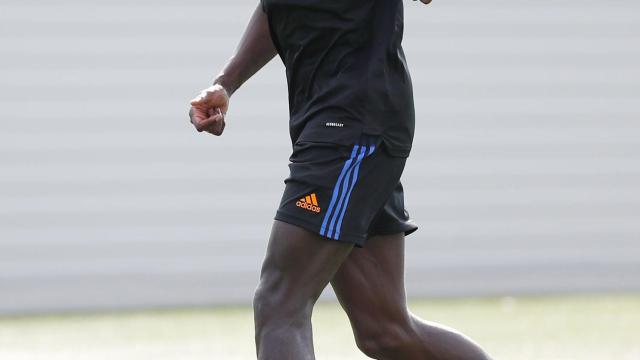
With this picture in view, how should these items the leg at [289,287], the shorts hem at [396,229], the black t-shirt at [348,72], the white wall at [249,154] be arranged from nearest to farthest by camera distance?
the leg at [289,287]
the black t-shirt at [348,72]
the shorts hem at [396,229]
the white wall at [249,154]

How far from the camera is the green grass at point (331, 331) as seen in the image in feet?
22.4

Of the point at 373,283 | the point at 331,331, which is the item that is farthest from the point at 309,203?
the point at 331,331

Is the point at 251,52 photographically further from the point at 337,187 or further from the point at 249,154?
the point at 249,154

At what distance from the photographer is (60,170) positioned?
9234 mm

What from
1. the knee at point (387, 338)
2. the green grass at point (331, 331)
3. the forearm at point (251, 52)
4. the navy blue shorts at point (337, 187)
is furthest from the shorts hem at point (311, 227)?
the green grass at point (331, 331)

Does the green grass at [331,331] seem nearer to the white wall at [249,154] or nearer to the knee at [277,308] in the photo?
the white wall at [249,154]

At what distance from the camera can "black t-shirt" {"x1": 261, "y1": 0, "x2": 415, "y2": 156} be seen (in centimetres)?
385

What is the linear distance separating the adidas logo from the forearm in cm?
67

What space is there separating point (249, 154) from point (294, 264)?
5.84 metres

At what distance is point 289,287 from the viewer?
12.2 ft

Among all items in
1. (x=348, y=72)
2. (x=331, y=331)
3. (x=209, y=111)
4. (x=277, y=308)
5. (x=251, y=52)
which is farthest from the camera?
(x=331, y=331)

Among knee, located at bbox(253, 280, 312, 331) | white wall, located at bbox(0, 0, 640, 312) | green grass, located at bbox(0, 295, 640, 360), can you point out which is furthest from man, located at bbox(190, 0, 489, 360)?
white wall, located at bbox(0, 0, 640, 312)

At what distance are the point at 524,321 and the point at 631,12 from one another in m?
3.18

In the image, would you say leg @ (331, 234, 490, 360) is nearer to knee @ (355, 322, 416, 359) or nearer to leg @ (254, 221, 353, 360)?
knee @ (355, 322, 416, 359)
